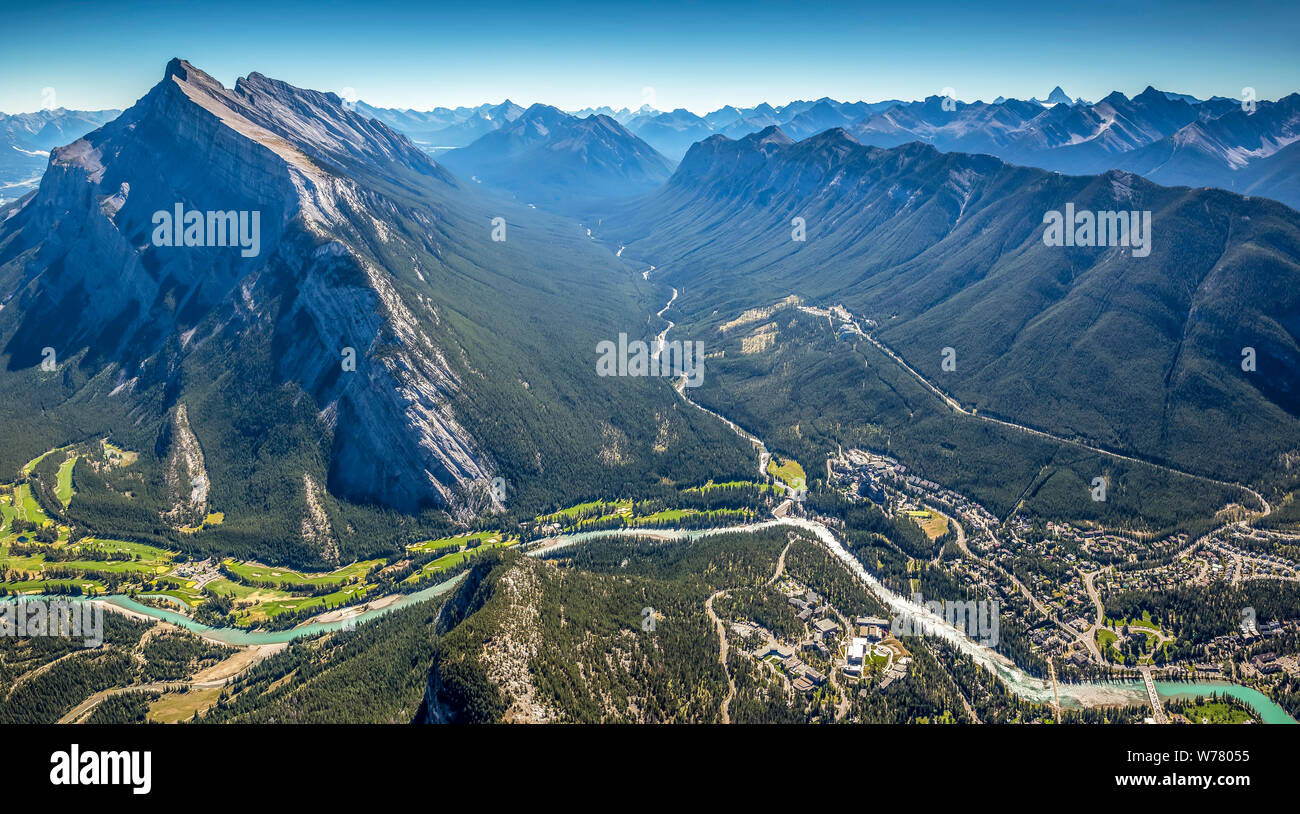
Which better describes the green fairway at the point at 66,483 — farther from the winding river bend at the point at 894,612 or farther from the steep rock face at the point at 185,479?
the winding river bend at the point at 894,612

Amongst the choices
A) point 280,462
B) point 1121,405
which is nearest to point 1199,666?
point 1121,405

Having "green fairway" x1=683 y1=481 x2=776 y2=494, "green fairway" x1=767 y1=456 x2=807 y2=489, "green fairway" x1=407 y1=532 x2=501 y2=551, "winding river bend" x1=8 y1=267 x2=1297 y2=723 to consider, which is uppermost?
"green fairway" x1=767 y1=456 x2=807 y2=489

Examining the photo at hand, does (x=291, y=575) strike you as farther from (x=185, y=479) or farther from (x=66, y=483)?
(x=66, y=483)

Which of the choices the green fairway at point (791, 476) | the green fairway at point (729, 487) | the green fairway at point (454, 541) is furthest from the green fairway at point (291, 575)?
the green fairway at point (791, 476)

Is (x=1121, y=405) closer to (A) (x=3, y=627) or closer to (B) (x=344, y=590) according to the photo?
(B) (x=344, y=590)

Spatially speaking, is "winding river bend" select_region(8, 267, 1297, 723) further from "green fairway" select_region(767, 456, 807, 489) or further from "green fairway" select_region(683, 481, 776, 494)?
"green fairway" select_region(683, 481, 776, 494)

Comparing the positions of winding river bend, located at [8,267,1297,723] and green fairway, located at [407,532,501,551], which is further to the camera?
green fairway, located at [407,532,501,551]

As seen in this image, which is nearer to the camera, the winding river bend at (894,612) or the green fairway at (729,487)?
the winding river bend at (894,612)

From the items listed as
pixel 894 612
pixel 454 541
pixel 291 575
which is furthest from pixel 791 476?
pixel 291 575

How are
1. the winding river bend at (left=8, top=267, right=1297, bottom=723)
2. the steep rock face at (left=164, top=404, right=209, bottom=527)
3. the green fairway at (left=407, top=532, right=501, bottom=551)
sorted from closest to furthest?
the winding river bend at (left=8, top=267, right=1297, bottom=723)
the green fairway at (left=407, top=532, right=501, bottom=551)
the steep rock face at (left=164, top=404, right=209, bottom=527)

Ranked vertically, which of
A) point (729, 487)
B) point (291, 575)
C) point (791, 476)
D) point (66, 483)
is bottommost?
point (291, 575)

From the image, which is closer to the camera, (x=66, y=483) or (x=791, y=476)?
(x=66, y=483)

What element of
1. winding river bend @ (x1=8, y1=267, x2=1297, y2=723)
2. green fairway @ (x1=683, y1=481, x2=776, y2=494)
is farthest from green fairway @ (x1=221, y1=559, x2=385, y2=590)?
green fairway @ (x1=683, y1=481, x2=776, y2=494)
